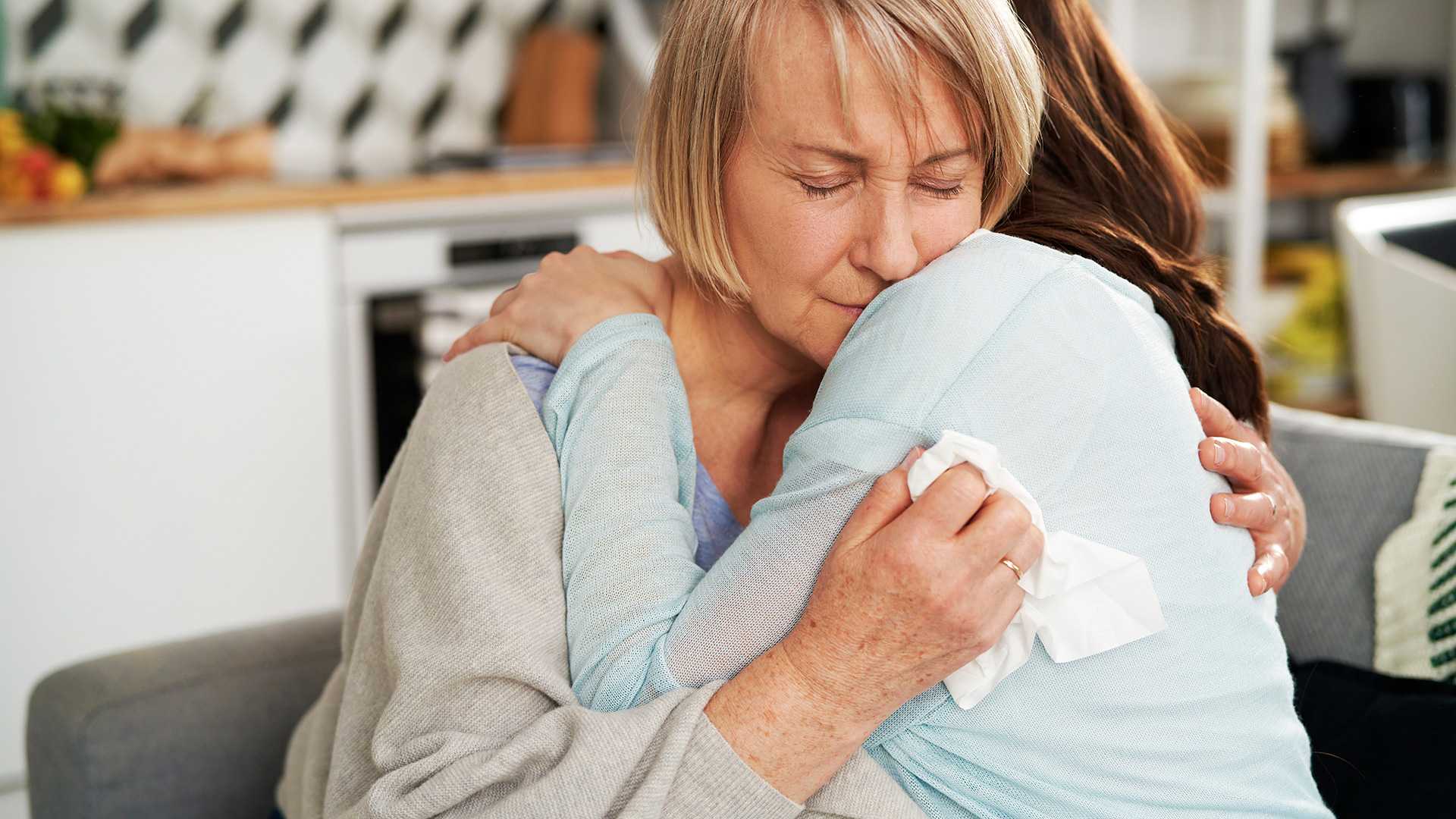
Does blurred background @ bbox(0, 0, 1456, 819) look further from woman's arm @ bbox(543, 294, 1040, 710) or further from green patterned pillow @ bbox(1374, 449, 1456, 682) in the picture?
woman's arm @ bbox(543, 294, 1040, 710)

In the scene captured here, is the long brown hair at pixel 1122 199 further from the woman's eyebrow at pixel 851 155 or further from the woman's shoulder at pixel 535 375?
the woman's shoulder at pixel 535 375

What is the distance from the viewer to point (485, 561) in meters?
1.02

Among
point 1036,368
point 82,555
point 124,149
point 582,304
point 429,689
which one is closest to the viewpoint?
point 1036,368

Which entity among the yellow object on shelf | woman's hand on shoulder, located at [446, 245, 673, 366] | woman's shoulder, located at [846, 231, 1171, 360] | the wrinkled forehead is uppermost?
the wrinkled forehead

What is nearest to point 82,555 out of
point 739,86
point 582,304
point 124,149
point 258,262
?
point 258,262

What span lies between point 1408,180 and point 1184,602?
10.0ft

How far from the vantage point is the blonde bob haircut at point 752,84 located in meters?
0.94

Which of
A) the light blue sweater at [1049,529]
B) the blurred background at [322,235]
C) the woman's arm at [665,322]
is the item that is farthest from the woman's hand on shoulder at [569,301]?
the blurred background at [322,235]

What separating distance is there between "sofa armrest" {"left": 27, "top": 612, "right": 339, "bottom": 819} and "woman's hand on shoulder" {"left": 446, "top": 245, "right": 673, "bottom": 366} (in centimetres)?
46

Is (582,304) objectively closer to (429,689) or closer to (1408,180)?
(429,689)

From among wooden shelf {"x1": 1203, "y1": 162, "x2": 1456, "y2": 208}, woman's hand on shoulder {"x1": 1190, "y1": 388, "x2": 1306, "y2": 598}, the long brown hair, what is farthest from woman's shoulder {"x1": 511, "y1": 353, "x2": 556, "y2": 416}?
wooden shelf {"x1": 1203, "y1": 162, "x2": 1456, "y2": 208}

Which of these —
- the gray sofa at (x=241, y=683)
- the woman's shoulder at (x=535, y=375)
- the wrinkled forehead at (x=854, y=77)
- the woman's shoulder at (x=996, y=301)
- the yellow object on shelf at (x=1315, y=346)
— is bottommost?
the yellow object on shelf at (x=1315, y=346)

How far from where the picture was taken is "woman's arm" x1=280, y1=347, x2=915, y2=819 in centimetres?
91

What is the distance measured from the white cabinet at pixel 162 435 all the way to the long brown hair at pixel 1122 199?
1.90m
